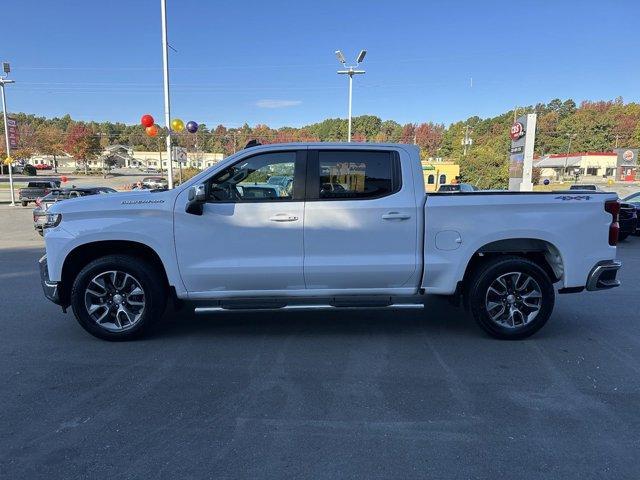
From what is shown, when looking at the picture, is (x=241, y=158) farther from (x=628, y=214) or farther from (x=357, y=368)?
(x=628, y=214)

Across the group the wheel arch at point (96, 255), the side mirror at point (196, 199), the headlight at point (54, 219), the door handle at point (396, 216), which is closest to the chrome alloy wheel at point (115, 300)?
the wheel arch at point (96, 255)

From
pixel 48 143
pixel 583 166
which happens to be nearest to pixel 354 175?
pixel 48 143

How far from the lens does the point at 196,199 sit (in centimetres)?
451

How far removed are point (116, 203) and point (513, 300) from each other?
13.9 ft

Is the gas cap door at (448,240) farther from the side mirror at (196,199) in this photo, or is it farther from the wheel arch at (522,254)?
the side mirror at (196,199)

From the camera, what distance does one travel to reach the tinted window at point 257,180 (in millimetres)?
4719

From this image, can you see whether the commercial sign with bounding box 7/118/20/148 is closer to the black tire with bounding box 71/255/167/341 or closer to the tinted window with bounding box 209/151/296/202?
the black tire with bounding box 71/255/167/341

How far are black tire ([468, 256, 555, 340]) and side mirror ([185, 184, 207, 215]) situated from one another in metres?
2.90

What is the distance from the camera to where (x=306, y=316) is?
575 cm

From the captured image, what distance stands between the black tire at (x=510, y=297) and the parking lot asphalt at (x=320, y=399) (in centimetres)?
20

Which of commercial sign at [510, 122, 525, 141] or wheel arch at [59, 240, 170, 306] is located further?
commercial sign at [510, 122, 525, 141]

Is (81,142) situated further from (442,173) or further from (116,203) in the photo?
(116,203)

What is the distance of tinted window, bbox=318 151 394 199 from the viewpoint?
187 inches

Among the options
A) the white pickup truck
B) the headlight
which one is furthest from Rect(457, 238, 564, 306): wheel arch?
the headlight
